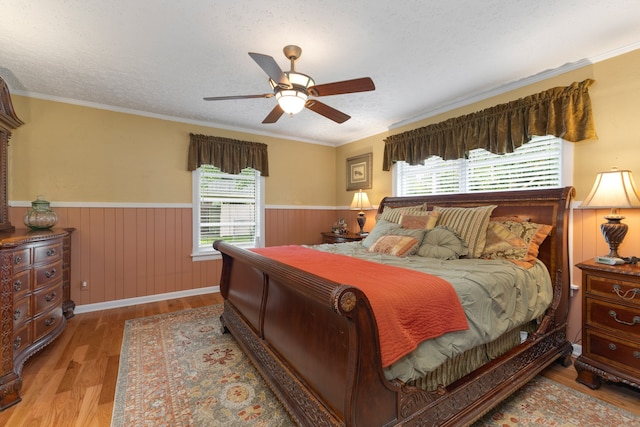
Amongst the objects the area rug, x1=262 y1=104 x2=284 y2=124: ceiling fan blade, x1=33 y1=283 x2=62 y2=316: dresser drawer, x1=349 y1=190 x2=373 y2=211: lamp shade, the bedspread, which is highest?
x1=262 y1=104 x2=284 y2=124: ceiling fan blade

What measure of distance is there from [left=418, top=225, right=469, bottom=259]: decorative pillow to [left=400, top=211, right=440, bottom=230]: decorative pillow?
0.16m

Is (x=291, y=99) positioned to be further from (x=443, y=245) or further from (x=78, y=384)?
(x=78, y=384)

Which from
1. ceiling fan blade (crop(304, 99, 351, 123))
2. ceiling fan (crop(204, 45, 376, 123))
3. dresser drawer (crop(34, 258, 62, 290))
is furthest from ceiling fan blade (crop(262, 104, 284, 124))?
dresser drawer (crop(34, 258, 62, 290))

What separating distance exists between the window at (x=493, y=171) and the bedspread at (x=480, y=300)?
3.15ft

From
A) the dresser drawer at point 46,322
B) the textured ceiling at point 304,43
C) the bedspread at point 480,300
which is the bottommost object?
the dresser drawer at point 46,322

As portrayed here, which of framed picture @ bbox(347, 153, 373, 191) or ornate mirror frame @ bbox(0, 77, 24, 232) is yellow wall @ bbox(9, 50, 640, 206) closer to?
framed picture @ bbox(347, 153, 373, 191)

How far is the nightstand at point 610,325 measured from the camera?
181 centimetres

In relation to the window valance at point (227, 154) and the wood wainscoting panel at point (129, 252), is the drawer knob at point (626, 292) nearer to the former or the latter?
the window valance at point (227, 154)

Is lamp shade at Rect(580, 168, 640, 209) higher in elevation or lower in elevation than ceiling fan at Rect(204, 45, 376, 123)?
lower

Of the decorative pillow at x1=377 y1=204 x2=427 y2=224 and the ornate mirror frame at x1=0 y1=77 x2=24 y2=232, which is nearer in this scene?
the ornate mirror frame at x1=0 y1=77 x2=24 y2=232

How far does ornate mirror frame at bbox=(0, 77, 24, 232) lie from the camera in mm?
2717

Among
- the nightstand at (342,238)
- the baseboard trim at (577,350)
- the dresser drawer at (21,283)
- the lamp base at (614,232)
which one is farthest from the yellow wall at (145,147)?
the dresser drawer at (21,283)

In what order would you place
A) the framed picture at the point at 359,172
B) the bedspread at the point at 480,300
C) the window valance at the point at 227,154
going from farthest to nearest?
the framed picture at the point at 359,172
the window valance at the point at 227,154
the bedspread at the point at 480,300

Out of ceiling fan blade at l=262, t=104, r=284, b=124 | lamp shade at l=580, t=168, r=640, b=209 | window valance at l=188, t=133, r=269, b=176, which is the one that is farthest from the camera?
window valance at l=188, t=133, r=269, b=176
